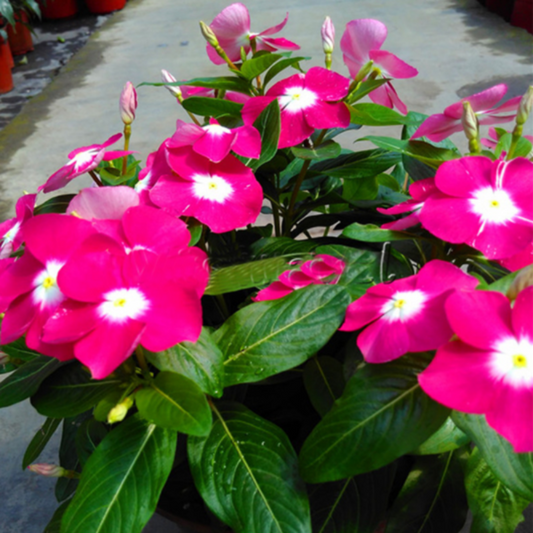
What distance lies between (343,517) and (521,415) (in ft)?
0.85

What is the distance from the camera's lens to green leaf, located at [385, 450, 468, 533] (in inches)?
22.4

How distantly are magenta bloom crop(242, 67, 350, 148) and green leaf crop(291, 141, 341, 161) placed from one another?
2 centimetres

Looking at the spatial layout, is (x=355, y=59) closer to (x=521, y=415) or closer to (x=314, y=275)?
(x=314, y=275)

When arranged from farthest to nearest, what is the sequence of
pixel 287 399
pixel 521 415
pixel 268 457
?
1. pixel 287 399
2. pixel 268 457
3. pixel 521 415

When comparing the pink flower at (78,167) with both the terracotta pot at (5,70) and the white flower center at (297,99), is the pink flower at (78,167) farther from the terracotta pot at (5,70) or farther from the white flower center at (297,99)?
the terracotta pot at (5,70)

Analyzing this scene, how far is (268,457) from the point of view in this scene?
1.58 feet

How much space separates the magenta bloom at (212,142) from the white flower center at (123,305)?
17cm

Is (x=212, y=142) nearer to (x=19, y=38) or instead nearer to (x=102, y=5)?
(x=19, y=38)

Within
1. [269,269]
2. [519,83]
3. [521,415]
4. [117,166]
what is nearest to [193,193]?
[269,269]

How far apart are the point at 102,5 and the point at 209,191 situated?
16.1ft

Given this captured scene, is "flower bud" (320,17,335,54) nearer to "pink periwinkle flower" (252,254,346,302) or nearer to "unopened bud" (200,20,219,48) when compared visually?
"unopened bud" (200,20,219,48)

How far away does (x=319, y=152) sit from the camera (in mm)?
631

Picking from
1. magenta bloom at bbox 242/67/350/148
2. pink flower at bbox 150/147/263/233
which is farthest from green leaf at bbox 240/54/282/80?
pink flower at bbox 150/147/263/233

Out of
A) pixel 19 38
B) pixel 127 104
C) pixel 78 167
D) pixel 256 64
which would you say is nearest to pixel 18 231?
pixel 78 167
